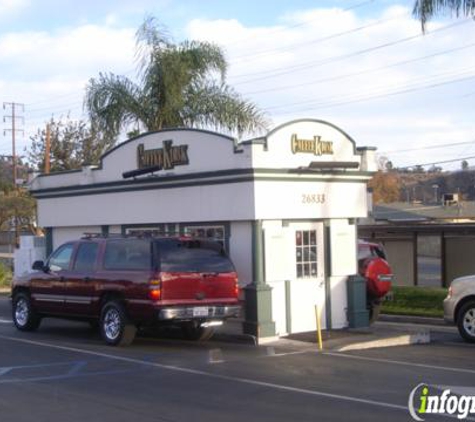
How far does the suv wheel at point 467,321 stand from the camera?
15.4 metres

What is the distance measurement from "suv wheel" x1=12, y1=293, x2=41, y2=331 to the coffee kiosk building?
2.61 metres

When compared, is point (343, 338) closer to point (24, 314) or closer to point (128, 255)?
point (128, 255)

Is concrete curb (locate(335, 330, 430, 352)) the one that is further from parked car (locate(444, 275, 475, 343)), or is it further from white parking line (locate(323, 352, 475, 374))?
parked car (locate(444, 275, 475, 343))

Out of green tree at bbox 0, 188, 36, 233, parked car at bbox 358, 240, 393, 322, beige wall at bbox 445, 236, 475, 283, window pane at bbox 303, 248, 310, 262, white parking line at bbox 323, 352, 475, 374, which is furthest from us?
green tree at bbox 0, 188, 36, 233

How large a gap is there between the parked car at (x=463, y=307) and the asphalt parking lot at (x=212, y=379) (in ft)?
1.00

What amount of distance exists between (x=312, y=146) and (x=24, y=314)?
6483 mm

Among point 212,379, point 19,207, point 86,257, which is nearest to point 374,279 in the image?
point 86,257

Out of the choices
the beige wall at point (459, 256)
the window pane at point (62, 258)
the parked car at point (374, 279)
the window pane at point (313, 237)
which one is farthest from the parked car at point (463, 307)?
the beige wall at point (459, 256)

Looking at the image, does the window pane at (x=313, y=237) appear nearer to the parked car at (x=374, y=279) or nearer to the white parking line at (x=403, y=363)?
the parked car at (x=374, y=279)

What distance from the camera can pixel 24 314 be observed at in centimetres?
1700

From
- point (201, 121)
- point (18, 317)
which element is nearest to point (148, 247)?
point (18, 317)

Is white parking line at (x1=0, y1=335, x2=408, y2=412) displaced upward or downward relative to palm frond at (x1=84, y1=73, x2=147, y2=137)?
downward

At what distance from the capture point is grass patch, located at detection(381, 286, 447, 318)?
1998 cm

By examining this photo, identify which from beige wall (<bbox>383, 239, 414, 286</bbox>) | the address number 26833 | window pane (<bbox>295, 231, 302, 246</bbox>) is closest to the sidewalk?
window pane (<bbox>295, 231, 302, 246</bbox>)
